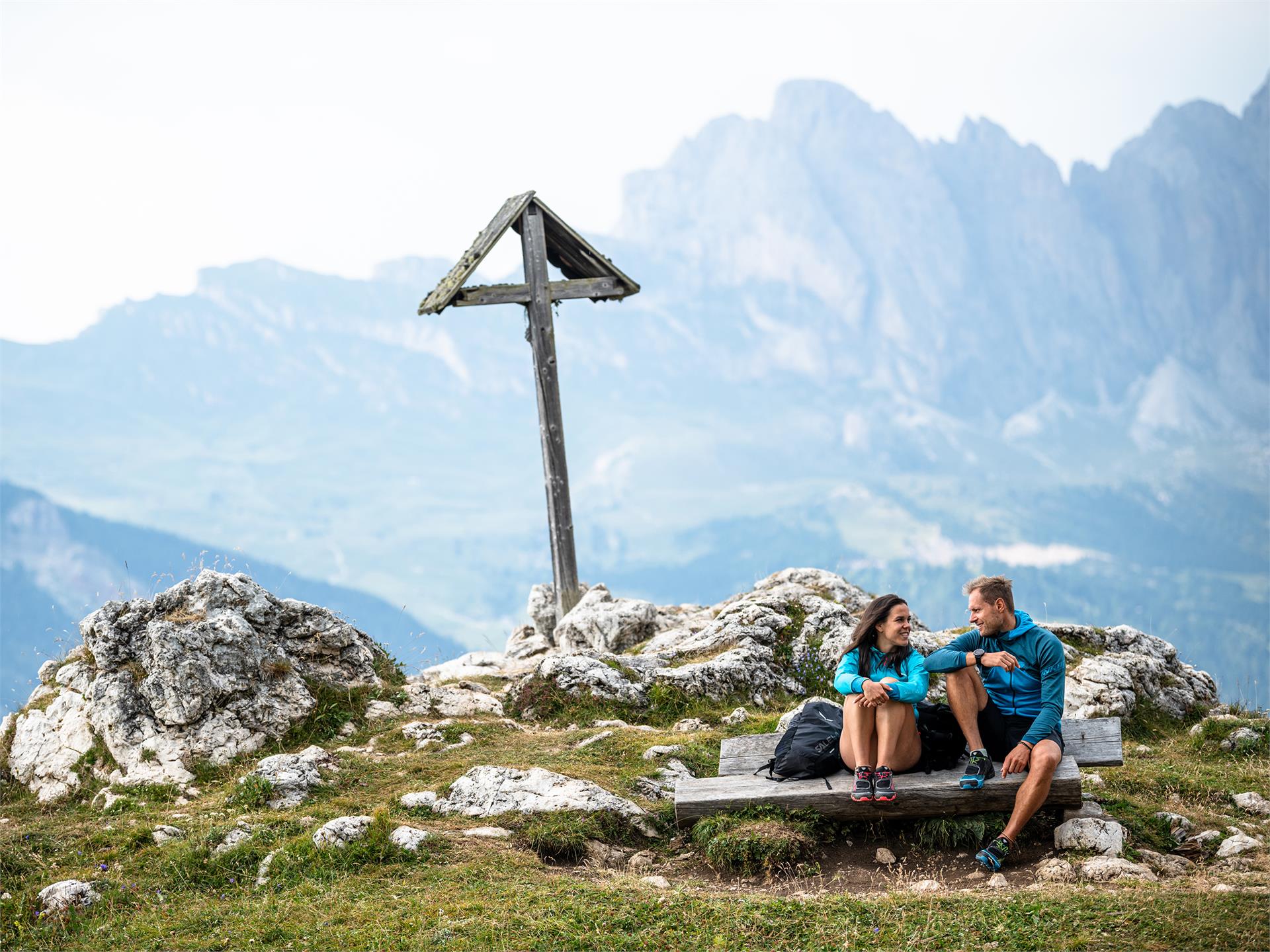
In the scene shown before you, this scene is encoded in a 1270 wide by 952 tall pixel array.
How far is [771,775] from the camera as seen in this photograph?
26.5 ft

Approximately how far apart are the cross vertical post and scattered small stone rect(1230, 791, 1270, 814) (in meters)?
8.21

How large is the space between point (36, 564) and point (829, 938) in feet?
694

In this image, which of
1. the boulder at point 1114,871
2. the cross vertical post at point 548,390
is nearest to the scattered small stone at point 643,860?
the boulder at point 1114,871

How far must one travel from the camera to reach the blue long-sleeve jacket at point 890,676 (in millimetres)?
7473

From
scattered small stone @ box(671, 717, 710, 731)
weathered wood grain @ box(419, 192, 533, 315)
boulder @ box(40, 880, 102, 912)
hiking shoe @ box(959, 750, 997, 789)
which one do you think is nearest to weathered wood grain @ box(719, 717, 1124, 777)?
hiking shoe @ box(959, 750, 997, 789)

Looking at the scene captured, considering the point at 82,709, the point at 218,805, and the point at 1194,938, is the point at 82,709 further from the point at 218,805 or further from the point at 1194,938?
the point at 1194,938

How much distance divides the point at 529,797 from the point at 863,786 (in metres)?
2.50

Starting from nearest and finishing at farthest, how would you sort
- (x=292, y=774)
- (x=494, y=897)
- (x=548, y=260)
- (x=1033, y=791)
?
1. (x=494, y=897)
2. (x=1033, y=791)
3. (x=292, y=774)
4. (x=548, y=260)

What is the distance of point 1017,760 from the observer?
7.39 m

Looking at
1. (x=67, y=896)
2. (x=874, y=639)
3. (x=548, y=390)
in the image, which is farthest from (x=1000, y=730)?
(x=548, y=390)

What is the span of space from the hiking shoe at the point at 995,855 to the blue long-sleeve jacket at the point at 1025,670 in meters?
0.77

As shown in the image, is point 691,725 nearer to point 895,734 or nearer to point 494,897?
point 895,734

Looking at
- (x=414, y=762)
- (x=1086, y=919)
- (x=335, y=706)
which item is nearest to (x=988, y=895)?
(x=1086, y=919)

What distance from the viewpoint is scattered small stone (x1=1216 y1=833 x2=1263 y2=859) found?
7.12 m
